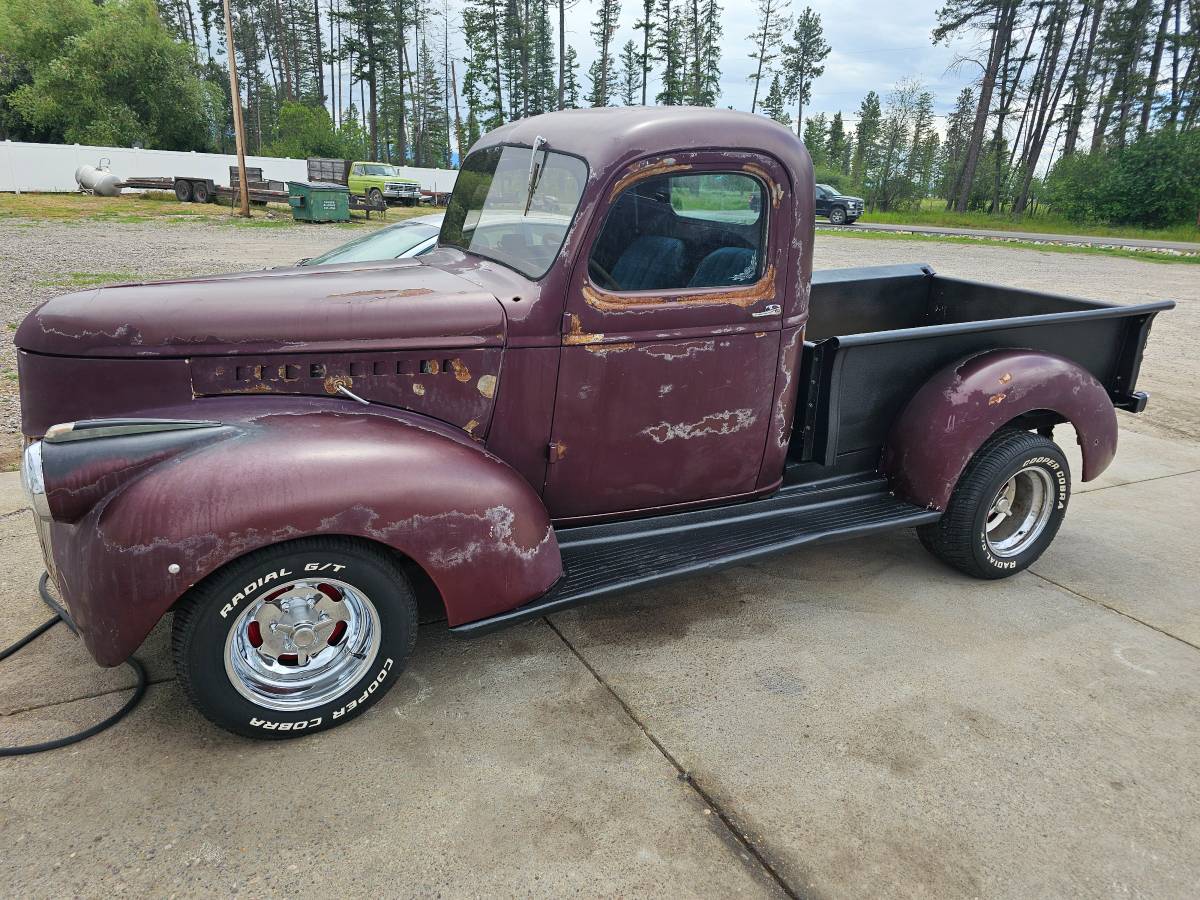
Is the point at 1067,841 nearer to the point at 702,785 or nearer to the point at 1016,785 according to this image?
the point at 1016,785

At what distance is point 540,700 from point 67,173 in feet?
117

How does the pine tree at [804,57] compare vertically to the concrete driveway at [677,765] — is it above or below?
above

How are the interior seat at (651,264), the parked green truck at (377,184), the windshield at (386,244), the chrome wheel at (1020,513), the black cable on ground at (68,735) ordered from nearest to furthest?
the black cable on ground at (68,735)
the interior seat at (651,264)
the chrome wheel at (1020,513)
the windshield at (386,244)
the parked green truck at (377,184)

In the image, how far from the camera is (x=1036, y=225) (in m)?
33.0

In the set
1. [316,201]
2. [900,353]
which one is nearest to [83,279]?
[900,353]

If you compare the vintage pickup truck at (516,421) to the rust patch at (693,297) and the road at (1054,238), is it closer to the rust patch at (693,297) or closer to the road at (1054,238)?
the rust patch at (693,297)

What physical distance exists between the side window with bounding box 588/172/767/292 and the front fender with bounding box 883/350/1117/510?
1.07 meters

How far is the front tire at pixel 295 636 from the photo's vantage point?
2346 millimetres

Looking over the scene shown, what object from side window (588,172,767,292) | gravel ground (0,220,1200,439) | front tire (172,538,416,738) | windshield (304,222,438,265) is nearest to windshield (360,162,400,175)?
gravel ground (0,220,1200,439)

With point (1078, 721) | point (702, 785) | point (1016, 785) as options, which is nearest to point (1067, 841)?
point (1016, 785)

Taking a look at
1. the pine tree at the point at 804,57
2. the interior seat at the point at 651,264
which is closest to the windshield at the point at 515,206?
the interior seat at the point at 651,264

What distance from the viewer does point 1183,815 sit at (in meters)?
2.38

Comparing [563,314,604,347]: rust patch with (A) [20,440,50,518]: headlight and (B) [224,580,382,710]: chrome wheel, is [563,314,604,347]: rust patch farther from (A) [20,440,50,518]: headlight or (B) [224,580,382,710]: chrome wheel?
(A) [20,440,50,518]: headlight

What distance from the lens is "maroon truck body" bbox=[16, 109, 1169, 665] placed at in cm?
228
